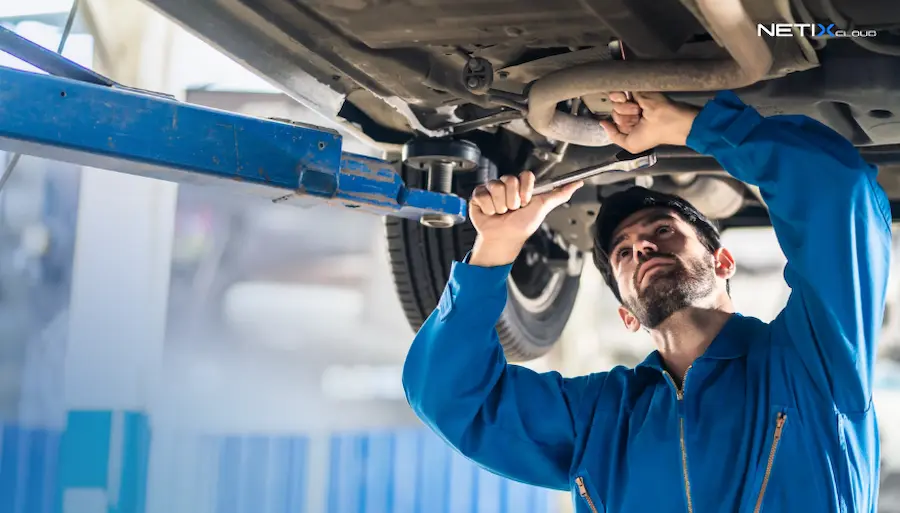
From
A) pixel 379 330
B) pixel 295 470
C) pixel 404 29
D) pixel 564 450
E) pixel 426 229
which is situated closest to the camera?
pixel 404 29

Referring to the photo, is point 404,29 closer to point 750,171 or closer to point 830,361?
point 750,171

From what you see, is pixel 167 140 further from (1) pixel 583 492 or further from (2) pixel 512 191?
(1) pixel 583 492

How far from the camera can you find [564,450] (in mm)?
1348

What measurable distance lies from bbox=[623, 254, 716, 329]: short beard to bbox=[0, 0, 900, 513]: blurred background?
7.82 feet

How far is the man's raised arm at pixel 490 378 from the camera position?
1234 millimetres

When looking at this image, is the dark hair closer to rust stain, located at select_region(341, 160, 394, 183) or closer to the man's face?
the man's face

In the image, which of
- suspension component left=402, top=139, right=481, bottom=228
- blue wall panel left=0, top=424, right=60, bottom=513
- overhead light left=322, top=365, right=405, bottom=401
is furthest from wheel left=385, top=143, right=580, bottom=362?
blue wall panel left=0, top=424, right=60, bottom=513

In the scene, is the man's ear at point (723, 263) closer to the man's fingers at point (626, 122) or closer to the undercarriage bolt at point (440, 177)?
the man's fingers at point (626, 122)

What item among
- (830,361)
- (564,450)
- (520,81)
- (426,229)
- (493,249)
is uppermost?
(520,81)

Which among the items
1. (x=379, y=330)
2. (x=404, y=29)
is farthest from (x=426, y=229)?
(x=379, y=330)

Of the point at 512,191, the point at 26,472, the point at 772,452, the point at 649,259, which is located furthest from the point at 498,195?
the point at 26,472

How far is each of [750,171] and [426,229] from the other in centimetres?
96

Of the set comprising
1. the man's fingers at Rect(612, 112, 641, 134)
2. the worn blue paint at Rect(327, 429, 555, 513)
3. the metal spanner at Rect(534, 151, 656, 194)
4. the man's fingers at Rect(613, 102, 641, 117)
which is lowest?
the worn blue paint at Rect(327, 429, 555, 513)

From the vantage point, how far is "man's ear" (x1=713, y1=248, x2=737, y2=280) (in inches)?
52.2
